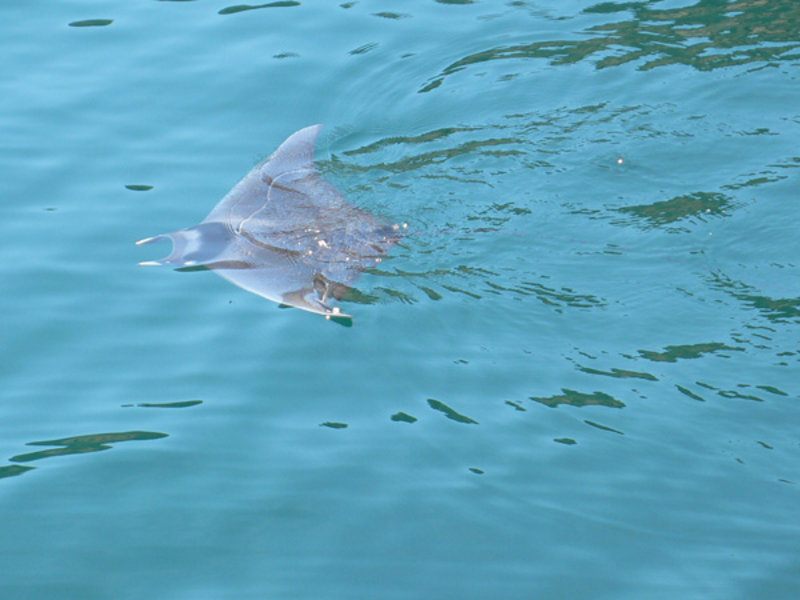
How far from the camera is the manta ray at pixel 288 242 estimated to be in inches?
228

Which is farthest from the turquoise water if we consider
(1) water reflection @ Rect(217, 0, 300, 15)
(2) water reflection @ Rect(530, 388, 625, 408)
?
(1) water reflection @ Rect(217, 0, 300, 15)

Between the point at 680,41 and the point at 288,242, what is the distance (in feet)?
12.9

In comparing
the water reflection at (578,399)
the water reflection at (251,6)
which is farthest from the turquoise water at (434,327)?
the water reflection at (251,6)

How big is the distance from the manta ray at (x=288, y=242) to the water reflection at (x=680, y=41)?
6.26 ft

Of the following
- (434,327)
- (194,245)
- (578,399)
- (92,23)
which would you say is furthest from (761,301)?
(92,23)

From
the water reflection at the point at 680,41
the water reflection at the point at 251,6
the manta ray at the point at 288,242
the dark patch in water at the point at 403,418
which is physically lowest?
the dark patch in water at the point at 403,418

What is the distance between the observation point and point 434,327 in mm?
5383

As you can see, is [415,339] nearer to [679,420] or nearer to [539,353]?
[539,353]

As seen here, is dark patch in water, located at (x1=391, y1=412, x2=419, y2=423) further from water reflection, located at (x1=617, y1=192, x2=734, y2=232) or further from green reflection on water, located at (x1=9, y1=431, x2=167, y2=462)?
water reflection, located at (x1=617, y1=192, x2=734, y2=232)

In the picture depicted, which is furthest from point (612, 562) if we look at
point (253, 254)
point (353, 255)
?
point (253, 254)

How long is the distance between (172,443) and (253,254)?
168cm

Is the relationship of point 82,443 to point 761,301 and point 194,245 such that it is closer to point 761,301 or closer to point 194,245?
point 194,245

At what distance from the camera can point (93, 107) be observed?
775 cm

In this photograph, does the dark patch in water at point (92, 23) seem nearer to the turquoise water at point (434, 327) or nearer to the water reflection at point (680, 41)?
the turquoise water at point (434, 327)
